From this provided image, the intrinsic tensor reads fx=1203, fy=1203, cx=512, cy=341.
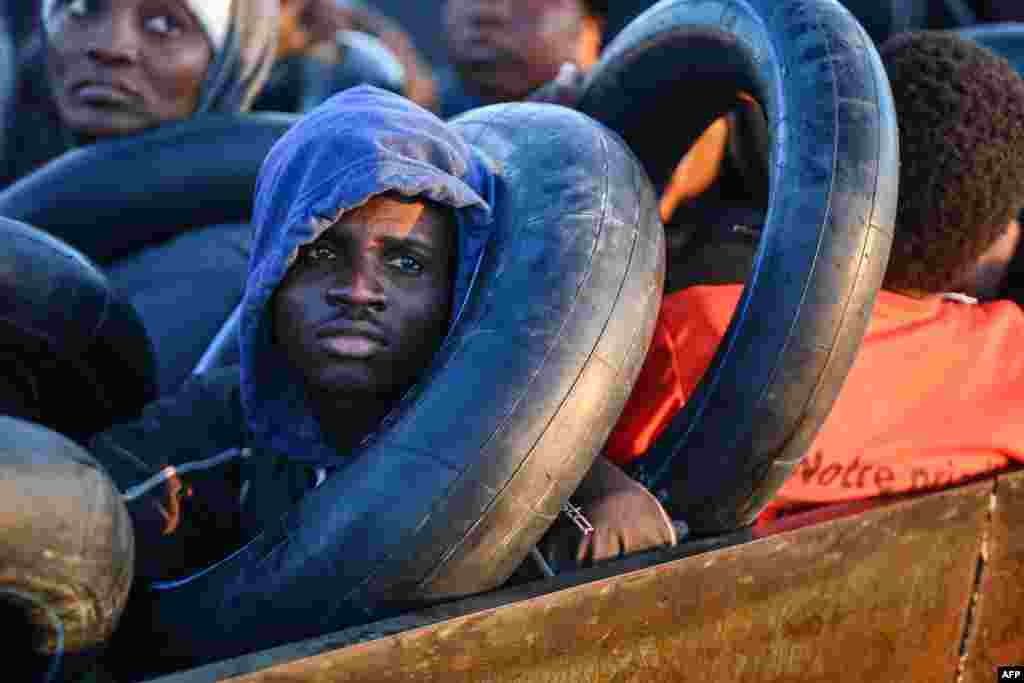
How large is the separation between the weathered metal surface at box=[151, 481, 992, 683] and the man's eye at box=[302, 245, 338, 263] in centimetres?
40

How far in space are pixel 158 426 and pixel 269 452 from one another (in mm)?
139

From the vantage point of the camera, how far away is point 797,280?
4.14 feet

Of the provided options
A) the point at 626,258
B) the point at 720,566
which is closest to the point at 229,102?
the point at 626,258

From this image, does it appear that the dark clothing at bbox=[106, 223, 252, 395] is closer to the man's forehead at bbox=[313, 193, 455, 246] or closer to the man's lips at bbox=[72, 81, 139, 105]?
the man's lips at bbox=[72, 81, 139, 105]

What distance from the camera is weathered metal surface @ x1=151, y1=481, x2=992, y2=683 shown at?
3.15 feet

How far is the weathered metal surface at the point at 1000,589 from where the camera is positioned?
1.38m

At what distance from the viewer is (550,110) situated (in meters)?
1.38

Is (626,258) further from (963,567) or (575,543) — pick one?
(963,567)

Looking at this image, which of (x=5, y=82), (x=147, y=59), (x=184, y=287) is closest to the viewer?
(x=184, y=287)

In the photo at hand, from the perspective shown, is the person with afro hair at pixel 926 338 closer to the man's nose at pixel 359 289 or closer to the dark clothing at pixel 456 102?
the man's nose at pixel 359 289

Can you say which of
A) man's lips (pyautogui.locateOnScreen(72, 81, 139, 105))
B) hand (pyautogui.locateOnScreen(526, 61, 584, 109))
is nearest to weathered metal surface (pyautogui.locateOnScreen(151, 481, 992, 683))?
hand (pyautogui.locateOnScreen(526, 61, 584, 109))

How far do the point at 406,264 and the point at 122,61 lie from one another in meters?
1.25

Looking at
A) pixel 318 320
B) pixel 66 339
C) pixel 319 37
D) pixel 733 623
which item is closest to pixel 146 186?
pixel 66 339

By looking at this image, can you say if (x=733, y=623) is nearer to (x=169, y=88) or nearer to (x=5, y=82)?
(x=169, y=88)
